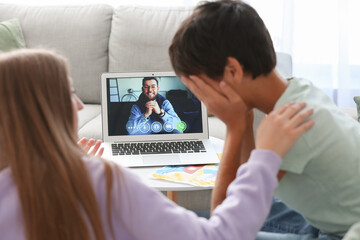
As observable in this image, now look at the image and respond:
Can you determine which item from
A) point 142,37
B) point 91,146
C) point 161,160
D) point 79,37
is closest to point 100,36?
point 79,37

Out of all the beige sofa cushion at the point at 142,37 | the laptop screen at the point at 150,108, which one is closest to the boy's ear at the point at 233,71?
the laptop screen at the point at 150,108

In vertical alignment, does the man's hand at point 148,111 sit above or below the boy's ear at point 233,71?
below

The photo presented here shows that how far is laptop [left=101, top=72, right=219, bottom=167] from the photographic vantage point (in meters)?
2.03

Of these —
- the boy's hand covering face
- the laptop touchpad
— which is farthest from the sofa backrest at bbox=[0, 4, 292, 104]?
the boy's hand covering face

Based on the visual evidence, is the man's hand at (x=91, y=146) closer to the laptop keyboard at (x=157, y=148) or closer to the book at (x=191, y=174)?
the book at (x=191, y=174)

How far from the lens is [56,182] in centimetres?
90

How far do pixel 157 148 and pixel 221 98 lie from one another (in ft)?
2.09

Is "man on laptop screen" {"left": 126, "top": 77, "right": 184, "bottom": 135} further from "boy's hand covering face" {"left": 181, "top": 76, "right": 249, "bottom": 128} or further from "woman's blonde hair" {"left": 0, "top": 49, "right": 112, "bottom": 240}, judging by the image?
"woman's blonde hair" {"left": 0, "top": 49, "right": 112, "bottom": 240}

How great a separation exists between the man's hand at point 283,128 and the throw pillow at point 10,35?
1986mm

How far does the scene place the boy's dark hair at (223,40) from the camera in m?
1.22

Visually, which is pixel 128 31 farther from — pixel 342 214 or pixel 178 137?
pixel 342 214

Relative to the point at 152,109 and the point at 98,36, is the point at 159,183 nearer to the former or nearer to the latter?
the point at 152,109

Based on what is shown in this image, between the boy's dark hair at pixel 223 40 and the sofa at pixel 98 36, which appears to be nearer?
the boy's dark hair at pixel 223 40

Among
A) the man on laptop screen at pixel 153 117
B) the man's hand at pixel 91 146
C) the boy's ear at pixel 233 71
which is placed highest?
the boy's ear at pixel 233 71
